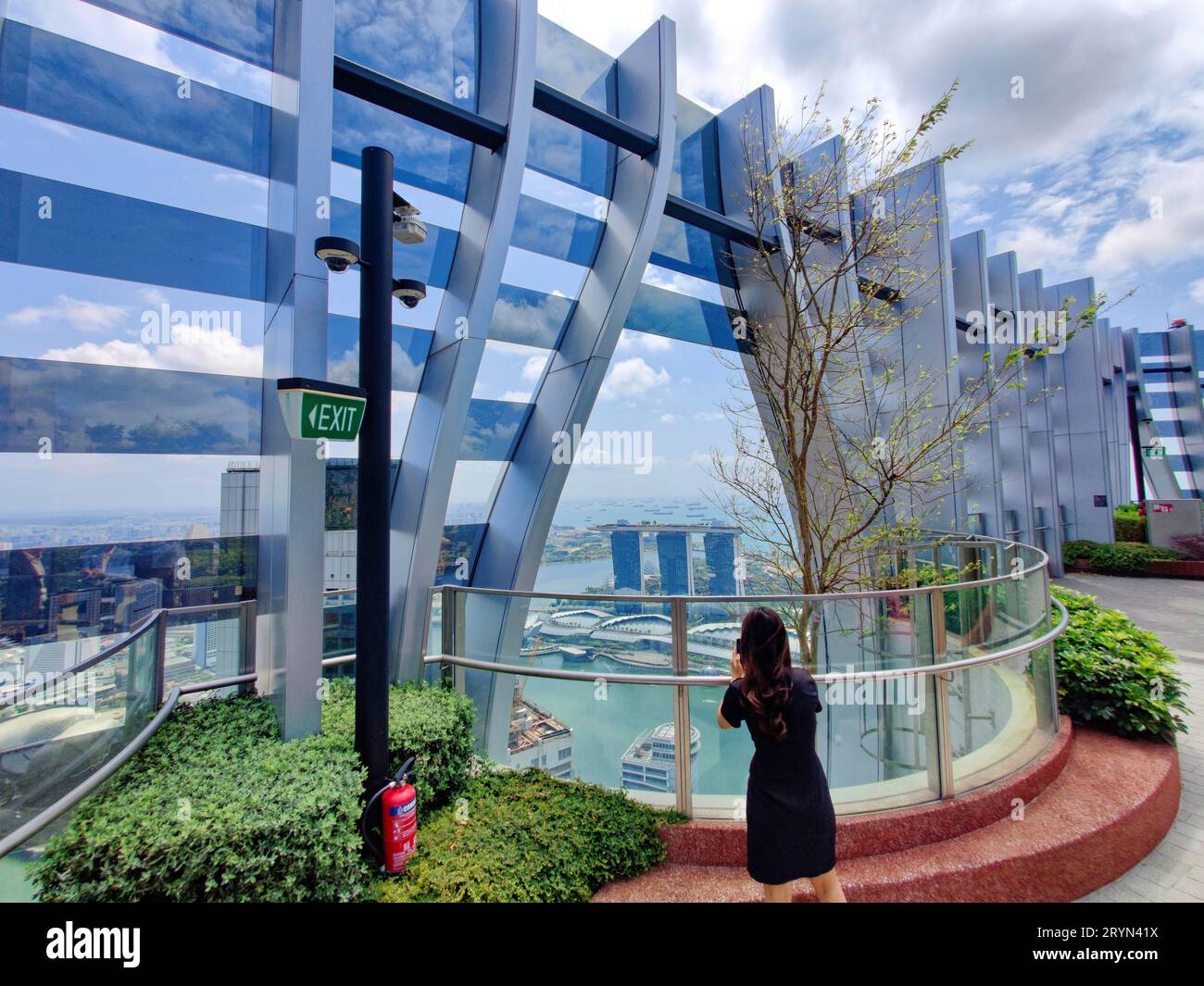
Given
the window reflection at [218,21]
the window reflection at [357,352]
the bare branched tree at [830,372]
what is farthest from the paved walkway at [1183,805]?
the window reflection at [218,21]

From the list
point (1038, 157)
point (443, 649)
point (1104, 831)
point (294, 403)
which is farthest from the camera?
point (1038, 157)

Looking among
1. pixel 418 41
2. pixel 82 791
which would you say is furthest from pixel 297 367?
pixel 418 41

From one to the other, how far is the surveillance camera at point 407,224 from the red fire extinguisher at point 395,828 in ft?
11.2

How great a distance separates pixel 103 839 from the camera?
2.55 m

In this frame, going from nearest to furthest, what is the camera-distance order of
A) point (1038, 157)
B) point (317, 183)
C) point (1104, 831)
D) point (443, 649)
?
1. point (1104, 831)
2. point (317, 183)
3. point (443, 649)
4. point (1038, 157)

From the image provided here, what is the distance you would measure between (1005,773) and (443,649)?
438 cm

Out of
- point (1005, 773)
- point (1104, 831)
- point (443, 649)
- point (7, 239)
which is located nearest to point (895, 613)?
point (1005, 773)

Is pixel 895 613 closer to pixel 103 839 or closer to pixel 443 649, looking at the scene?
pixel 443 649

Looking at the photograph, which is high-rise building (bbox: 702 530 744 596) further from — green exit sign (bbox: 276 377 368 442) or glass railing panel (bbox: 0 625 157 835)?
glass railing panel (bbox: 0 625 157 835)

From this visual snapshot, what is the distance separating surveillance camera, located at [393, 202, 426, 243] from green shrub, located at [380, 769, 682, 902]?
12.3 feet

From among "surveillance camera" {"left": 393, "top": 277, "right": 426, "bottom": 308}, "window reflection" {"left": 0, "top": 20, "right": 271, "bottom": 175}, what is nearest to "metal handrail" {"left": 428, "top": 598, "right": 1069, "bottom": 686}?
"surveillance camera" {"left": 393, "top": 277, "right": 426, "bottom": 308}

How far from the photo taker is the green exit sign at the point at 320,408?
3.14m

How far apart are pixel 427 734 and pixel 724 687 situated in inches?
81.1

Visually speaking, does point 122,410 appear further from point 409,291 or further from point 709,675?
point 709,675
